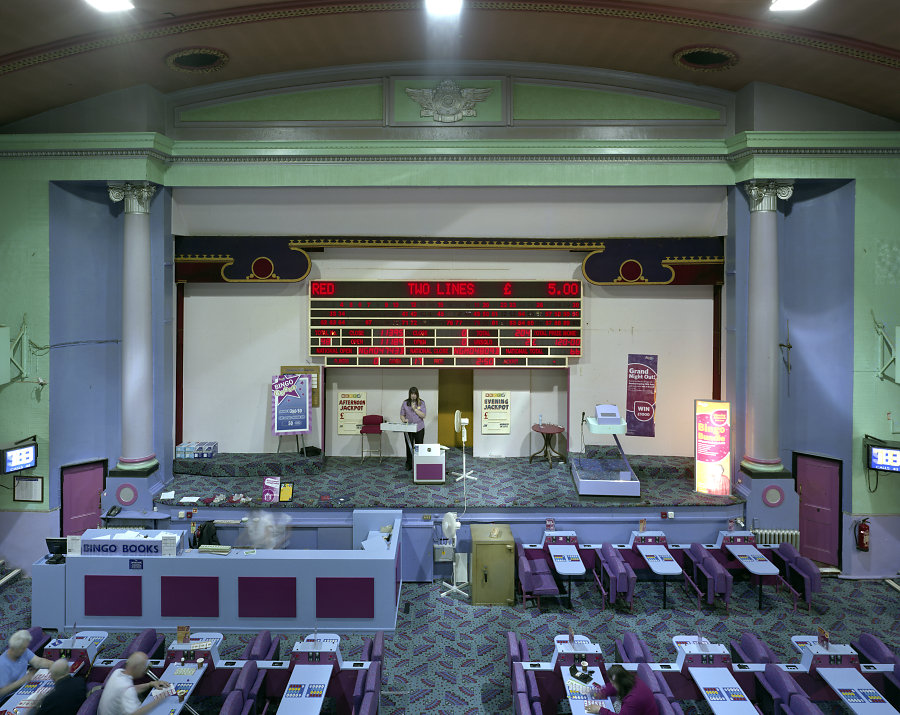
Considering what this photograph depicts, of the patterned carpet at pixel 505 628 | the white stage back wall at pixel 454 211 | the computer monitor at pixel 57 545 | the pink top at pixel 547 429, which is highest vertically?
the white stage back wall at pixel 454 211

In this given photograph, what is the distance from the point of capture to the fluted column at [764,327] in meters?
10.2

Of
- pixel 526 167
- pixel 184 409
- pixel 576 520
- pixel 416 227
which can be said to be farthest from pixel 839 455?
pixel 184 409

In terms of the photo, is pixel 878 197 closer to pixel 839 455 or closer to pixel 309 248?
pixel 839 455

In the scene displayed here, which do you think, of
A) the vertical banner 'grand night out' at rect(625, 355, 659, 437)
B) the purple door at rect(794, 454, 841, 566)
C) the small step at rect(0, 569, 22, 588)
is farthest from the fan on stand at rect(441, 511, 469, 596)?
the small step at rect(0, 569, 22, 588)

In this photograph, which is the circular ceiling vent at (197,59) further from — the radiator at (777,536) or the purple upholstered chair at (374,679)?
the radiator at (777,536)

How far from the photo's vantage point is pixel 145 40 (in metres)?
8.69

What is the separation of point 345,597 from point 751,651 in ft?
15.7

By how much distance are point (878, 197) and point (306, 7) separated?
29.7ft

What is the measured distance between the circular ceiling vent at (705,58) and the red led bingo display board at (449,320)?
3.95 meters

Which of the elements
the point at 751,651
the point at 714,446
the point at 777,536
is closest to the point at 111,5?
the point at 751,651

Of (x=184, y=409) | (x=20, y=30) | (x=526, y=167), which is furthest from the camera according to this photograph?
(x=184, y=409)

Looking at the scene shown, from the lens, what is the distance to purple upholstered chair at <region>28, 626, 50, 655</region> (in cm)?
681

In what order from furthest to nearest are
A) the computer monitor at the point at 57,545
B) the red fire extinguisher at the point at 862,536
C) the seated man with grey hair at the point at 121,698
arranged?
1. the red fire extinguisher at the point at 862,536
2. the computer monitor at the point at 57,545
3. the seated man with grey hair at the point at 121,698

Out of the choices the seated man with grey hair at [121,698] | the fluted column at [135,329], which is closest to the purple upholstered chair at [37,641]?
the seated man with grey hair at [121,698]
